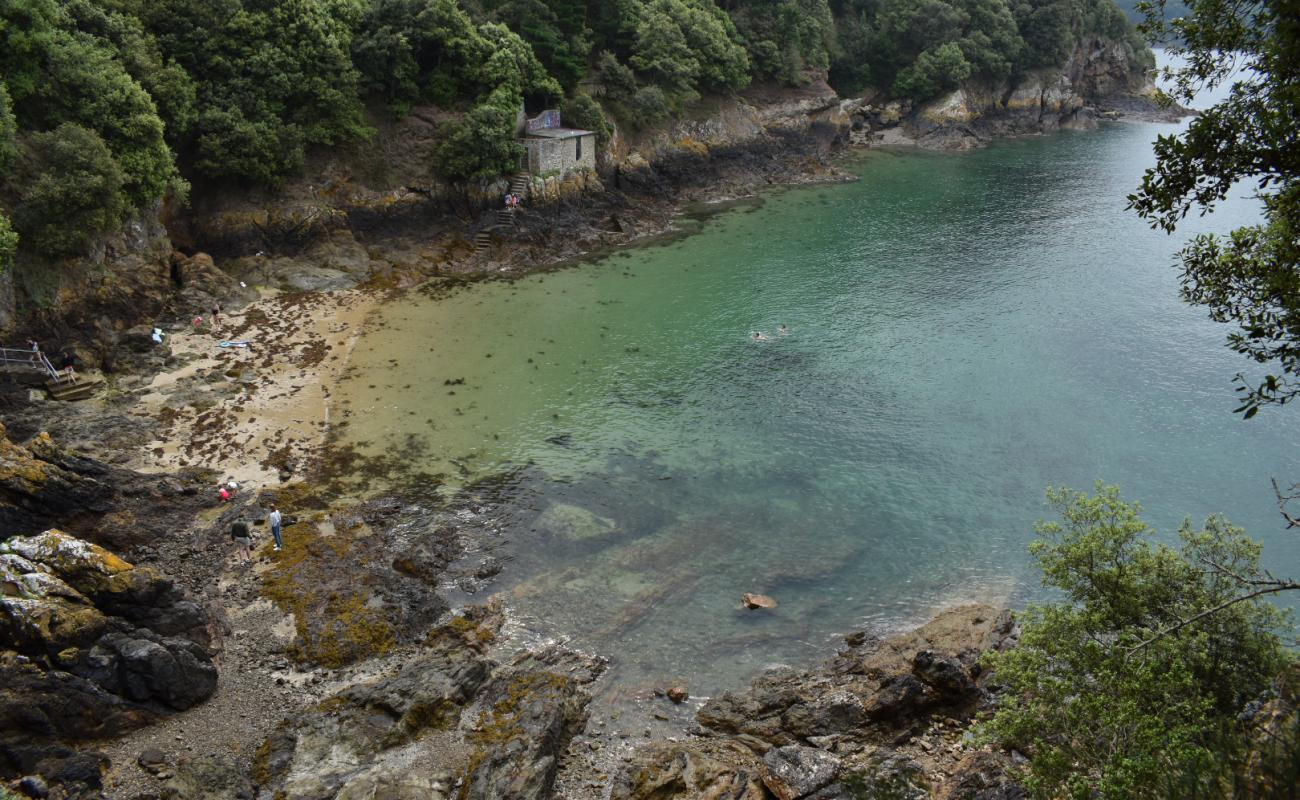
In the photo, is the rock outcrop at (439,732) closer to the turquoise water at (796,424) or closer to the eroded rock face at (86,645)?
the turquoise water at (796,424)

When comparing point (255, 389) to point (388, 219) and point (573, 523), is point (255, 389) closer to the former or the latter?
point (573, 523)

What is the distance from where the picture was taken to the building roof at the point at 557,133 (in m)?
62.4

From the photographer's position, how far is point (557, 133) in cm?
6353

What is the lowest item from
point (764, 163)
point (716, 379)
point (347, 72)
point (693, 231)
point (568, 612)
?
point (568, 612)

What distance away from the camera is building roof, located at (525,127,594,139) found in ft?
205

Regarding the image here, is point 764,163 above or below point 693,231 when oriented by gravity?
above

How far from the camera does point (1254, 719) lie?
16.5 meters

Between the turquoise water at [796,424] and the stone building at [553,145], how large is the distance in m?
9.37

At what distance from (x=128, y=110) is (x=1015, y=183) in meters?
80.7

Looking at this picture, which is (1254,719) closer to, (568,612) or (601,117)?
(568,612)

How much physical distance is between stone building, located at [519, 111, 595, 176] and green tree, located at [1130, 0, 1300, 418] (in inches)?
2046

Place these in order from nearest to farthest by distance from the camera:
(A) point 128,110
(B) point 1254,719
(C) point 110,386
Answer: (B) point 1254,719 → (C) point 110,386 → (A) point 128,110

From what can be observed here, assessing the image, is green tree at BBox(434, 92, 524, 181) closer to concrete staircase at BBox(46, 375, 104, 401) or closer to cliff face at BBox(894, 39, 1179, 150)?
concrete staircase at BBox(46, 375, 104, 401)

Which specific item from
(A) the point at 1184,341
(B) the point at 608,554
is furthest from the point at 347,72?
(A) the point at 1184,341
